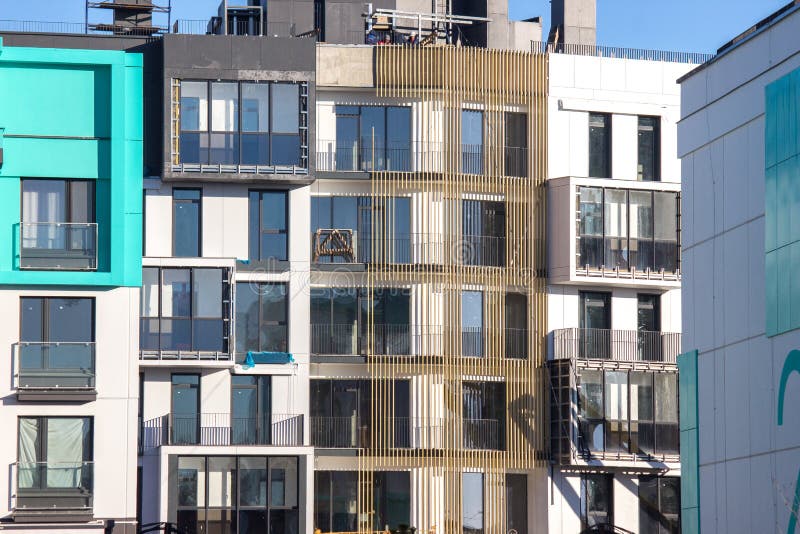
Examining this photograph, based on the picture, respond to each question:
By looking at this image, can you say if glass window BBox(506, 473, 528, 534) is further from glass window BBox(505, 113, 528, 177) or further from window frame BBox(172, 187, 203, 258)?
window frame BBox(172, 187, 203, 258)

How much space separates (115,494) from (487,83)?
22932 mm

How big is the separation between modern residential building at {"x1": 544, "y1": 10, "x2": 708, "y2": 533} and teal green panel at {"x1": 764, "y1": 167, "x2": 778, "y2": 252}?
20776mm

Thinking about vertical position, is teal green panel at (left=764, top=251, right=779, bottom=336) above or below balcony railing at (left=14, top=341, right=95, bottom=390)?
above

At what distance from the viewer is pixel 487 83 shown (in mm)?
71750

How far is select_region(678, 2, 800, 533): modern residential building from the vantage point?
48250 mm

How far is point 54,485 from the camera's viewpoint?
56.3 meters


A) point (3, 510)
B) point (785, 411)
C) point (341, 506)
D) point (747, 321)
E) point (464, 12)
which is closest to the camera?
point (785, 411)

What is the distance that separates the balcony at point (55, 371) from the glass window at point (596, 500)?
20272 mm

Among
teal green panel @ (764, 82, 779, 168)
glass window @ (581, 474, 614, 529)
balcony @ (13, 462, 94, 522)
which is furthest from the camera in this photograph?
glass window @ (581, 474, 614, 529)

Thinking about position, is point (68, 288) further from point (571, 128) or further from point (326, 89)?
point (571, 128)

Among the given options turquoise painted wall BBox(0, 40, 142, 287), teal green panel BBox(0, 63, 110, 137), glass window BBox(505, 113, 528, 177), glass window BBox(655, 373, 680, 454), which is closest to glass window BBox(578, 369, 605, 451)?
glass window BBox(655, 373, 680, 454)

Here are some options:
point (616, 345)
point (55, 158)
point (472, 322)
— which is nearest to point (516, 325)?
point (472, 322)

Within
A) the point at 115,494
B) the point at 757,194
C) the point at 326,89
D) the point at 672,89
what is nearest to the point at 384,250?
the point at 326,89

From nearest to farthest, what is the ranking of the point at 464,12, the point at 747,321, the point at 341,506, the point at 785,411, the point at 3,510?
the point at 785,411 → the point at 747,321 → the point at 3,510 → the point at 341,506 → the point at 464,12
